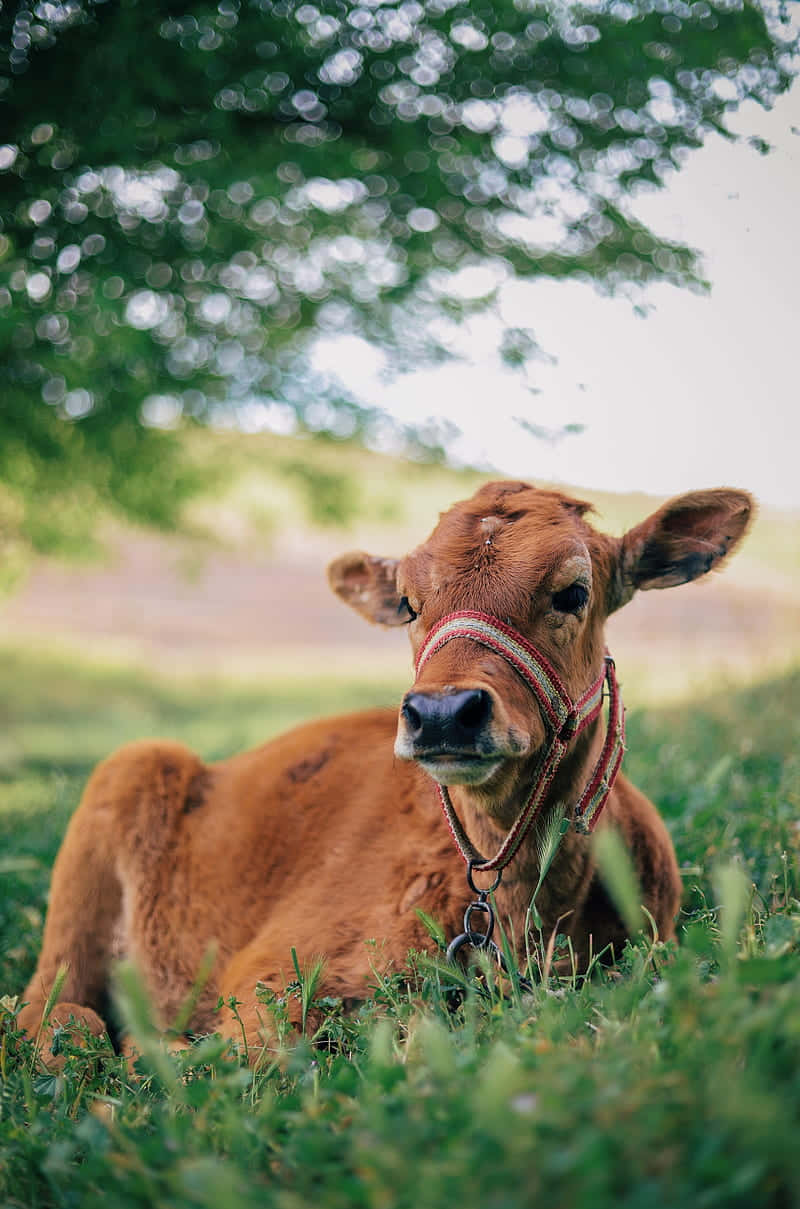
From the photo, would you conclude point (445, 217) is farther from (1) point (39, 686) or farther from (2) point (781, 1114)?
(1) point (39, 686)

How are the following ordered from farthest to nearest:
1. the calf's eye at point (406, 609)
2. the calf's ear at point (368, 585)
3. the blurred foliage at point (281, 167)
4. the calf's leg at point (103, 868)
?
1. the blurred foliage at point (281, 167)
2. the calf's leg at point (103, 868)
3. the calf's ear at point (368, 585)
4. the calf's eye at point (406, 609)

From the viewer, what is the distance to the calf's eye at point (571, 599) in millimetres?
3080

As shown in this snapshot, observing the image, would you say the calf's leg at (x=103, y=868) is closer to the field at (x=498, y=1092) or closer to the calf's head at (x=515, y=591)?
the field at (x=498, y=1092)

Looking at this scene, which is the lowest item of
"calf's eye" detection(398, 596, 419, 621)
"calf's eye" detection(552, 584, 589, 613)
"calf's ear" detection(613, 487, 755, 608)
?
"calf's eye" detection(398, 596, 419, 621)

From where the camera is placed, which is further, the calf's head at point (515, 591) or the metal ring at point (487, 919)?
the metal ring at point (487, 919)

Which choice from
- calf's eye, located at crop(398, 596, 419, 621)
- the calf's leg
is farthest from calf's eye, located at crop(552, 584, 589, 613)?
the calf's leg

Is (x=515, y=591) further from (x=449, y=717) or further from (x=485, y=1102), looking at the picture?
(x=485, y=1102)

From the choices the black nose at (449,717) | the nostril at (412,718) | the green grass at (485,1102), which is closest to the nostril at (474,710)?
the black nose at (449,717)

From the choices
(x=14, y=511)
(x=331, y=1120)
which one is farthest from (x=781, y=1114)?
(x=14, y=511)

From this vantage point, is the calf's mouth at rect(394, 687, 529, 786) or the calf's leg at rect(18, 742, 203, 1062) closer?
the calf's mouth at rect(394, 687, 529, 786)

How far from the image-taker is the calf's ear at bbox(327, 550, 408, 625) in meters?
3.95

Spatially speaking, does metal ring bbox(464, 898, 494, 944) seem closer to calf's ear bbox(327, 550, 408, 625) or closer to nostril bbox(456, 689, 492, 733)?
nostril bbox(456, 689, 492, 733)

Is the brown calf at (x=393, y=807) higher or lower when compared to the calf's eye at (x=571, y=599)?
lower

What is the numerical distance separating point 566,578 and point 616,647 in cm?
1098
